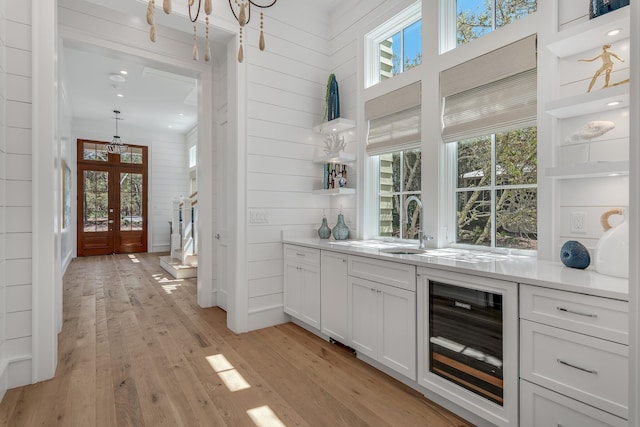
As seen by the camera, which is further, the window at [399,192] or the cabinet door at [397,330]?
the window at [399,192]

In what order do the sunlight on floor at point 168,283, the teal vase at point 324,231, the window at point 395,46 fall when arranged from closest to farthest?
1. the window at point 395,46
2. the teal vase at point 324,231
3. the sunlight on floor at point 168,283

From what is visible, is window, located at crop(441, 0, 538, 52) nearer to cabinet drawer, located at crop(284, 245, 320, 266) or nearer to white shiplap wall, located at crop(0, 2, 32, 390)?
cabinet drawer, located at crop(284, 245, 320, 266)

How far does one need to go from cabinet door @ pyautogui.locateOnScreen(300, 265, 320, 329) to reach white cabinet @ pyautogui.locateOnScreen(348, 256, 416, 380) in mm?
442

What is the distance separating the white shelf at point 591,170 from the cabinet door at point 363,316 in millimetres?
1247

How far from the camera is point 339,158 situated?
10.9ft

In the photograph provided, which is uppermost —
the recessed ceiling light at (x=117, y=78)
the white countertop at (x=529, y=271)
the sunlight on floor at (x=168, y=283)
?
the recessed ceiling light at (x=117, y=78)

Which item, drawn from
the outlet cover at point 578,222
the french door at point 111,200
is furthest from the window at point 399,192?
the french door at point 111,200

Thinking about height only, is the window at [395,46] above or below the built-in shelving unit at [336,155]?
above

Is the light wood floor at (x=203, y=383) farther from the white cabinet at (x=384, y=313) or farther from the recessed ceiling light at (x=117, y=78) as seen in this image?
the recessed ceiling light at (x=117, y=78)

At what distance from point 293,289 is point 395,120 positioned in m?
1.87

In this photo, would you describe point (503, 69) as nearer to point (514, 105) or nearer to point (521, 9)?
point (514, 105)

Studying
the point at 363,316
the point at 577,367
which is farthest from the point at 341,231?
the point at 577,367

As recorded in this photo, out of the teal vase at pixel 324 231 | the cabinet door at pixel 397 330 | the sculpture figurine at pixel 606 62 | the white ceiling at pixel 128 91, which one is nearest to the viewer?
the sculpture figurine at pixel 606 62

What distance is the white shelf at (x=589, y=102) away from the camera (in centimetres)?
156
